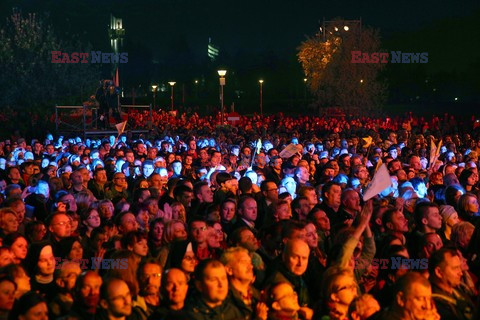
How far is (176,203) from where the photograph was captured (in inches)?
368

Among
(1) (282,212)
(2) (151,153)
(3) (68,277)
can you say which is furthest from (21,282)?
(2) (151,153)

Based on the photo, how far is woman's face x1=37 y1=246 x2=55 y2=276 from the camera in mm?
6469

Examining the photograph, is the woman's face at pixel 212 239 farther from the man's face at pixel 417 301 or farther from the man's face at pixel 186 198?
the man's face at pixel 186 198

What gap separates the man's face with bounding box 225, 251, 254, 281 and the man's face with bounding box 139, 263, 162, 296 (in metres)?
0.50

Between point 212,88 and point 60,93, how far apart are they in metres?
67.1

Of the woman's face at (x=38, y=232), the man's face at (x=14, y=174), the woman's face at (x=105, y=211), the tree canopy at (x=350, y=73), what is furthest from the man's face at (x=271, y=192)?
the tree canopy at (x=350, y=73)

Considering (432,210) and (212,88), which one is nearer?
(432,210)

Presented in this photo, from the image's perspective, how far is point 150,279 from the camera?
232 inches

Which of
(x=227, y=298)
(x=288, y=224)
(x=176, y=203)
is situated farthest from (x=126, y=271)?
(x=176, y=203)

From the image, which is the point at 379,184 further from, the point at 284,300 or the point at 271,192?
the point at 271,192

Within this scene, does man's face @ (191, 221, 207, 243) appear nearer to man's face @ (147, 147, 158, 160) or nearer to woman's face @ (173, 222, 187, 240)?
woman's face @ (173, 222, 187, 240)

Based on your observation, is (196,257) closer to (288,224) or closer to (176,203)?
(288,224)

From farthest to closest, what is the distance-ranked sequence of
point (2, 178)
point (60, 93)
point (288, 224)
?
1. point (60, 93)
2. point (2, 178)
3. point (288, 224)

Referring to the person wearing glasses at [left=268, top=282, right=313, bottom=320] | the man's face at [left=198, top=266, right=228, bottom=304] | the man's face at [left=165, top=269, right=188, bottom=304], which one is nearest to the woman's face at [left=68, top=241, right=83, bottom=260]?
the man's face at [left=165, top=269, right=188, bottom=304]
